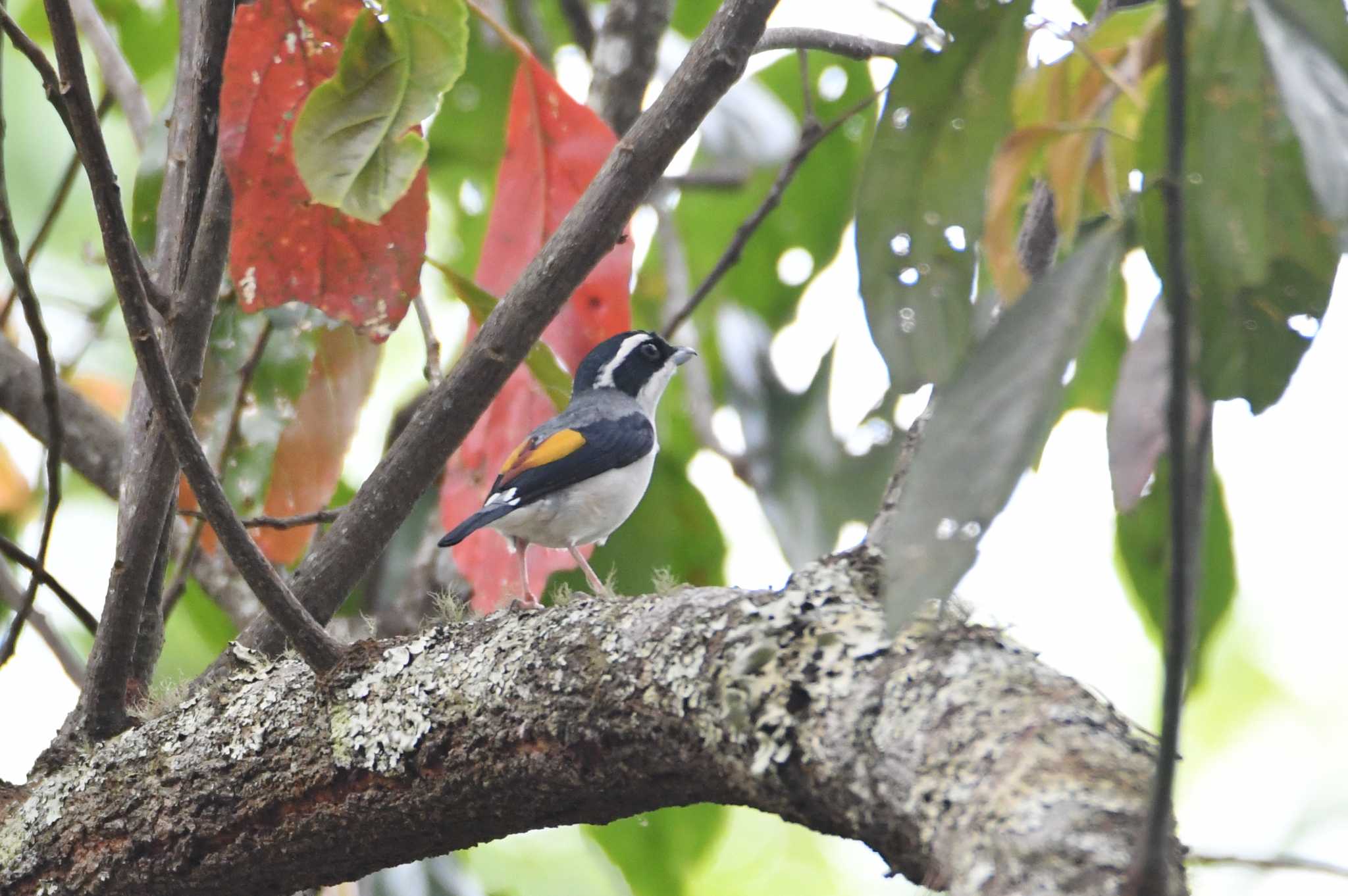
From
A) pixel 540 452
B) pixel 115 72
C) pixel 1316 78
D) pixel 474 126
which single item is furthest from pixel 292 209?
pixel 474 126

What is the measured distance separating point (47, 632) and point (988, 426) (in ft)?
10.3

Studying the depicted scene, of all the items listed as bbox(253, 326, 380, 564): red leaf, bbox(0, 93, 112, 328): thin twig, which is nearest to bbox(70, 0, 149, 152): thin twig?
bbox(0, 93, 112, 328): thin twig

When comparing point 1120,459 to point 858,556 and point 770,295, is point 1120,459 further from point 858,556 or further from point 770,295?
point 770,295

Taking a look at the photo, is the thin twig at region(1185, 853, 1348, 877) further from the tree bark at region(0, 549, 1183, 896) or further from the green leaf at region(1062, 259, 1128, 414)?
the green leaf at region(1062, 259, 1128, 414)

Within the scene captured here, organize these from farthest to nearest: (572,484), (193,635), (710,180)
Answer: (193,635)
(710,180)
(572,484)

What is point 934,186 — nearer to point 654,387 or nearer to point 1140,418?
point 1140,418

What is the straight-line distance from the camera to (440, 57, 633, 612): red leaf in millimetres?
3385

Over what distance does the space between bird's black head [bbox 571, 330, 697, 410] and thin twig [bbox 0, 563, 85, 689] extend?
2049 mm

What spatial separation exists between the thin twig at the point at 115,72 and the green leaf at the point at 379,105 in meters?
2.24

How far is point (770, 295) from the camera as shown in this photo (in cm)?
526

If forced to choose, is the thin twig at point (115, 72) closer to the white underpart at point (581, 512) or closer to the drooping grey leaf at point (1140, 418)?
the white underpart at point (581, 512)

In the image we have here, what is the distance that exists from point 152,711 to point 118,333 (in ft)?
12.3

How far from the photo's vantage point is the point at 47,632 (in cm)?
370

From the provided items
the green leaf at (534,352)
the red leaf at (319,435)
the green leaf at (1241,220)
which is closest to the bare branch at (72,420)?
the red leaf at (319,435)
